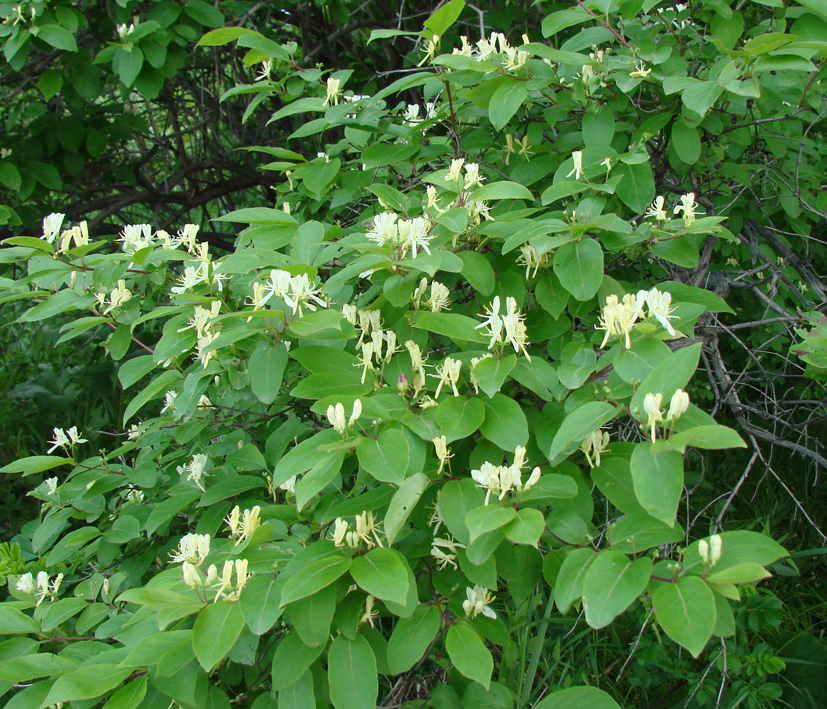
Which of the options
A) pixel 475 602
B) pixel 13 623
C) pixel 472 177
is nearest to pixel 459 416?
pixel 475 602

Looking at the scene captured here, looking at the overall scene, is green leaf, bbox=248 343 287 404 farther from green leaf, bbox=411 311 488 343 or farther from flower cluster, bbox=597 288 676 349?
flower cluster, bbox=597 288 676 349

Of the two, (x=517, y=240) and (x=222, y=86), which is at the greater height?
(x=517, y=240)

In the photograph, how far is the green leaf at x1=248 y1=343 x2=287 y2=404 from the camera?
1147mm

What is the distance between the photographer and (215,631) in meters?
0.90

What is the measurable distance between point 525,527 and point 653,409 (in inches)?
8.5

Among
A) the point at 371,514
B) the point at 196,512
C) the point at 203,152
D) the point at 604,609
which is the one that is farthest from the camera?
the point at 203,152

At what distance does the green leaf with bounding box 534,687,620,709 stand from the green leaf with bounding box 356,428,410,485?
0.63 meters

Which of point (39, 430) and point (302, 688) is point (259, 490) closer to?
point (302, 688)

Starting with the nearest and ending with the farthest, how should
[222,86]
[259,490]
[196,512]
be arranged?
[259,490] < [196,512] < [222,86]

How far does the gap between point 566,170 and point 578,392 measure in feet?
1.95

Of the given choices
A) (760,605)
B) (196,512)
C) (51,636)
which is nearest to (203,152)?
(196,512)

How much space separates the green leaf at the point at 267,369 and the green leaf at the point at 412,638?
0.43m

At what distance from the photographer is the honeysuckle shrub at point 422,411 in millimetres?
913

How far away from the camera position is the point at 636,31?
1.68 meters
